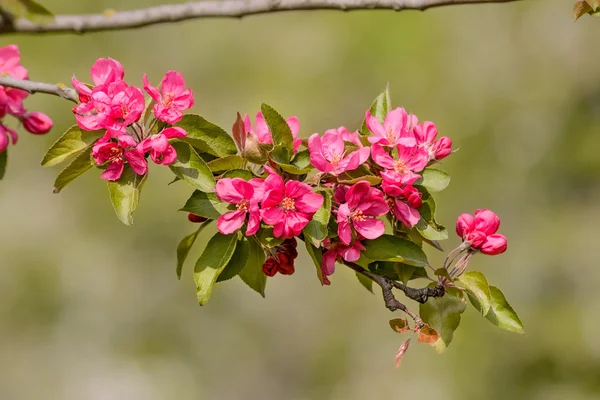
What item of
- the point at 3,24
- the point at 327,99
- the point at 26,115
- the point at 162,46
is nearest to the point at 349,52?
the point at 327,99

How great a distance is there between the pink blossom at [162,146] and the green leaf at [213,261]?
0.14 metres

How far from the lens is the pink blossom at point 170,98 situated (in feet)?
3.48

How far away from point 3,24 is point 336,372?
3.23m

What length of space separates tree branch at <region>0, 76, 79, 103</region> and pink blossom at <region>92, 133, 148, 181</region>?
0.08 m

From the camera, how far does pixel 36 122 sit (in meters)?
1.28

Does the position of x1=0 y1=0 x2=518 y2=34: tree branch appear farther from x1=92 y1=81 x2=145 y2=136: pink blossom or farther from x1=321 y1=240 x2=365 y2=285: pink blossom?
x1=321 y1=240 x2=365 y2=285: pink blossom

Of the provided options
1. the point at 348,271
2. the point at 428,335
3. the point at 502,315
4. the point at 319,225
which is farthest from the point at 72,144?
the point at 348,271

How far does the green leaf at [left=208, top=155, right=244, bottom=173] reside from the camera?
1.09 m

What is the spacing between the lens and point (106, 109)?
3.36ft

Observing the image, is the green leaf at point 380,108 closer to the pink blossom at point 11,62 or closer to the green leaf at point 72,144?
the green leaf at point 72,144

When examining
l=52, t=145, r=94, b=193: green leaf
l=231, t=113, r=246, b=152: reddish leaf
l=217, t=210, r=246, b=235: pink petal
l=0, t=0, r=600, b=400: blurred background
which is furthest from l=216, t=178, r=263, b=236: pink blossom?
l=0, t=0, r=600, b=400: blurred background

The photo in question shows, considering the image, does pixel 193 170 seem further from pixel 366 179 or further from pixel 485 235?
pixel 485 235

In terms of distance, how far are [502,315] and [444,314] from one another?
3.7 inches

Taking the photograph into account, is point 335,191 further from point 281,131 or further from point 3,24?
point 3,24
